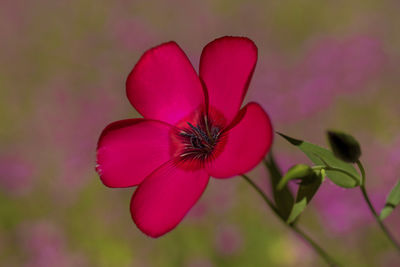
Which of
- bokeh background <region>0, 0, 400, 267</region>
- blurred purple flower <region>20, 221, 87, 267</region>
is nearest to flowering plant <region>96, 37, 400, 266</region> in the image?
bokeh background <region>0, 0, 400, 267</region>

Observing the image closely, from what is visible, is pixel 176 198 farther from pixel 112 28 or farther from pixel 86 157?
pixel 112 28

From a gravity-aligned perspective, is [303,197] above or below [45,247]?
above

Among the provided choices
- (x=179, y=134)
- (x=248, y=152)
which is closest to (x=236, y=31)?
(x=179, y=134)

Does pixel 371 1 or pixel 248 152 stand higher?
pixel 248 152

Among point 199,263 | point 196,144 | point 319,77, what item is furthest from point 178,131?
point 319,77

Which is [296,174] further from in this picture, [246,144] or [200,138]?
[200,138]

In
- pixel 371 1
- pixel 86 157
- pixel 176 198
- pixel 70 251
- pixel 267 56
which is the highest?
pixel 176 198
